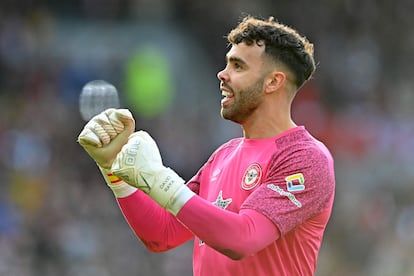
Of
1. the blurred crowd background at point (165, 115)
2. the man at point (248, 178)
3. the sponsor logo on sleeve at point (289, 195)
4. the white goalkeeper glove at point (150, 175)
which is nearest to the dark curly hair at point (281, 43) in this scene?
the man at point (248, 178)

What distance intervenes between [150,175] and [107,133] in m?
0.39

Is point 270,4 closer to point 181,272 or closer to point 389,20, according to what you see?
point 389,20

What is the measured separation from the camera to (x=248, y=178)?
416 cm

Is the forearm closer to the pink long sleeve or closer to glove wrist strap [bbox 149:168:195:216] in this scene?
glove wrist strap [bbox 149:168:195:216]

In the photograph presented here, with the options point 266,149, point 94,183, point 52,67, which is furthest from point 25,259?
point 266,149

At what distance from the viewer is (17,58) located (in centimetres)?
1269

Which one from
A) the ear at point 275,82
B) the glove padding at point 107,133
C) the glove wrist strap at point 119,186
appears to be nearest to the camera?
the glove padding at point 107,133

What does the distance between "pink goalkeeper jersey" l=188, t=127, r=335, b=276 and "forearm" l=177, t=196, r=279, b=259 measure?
12 centimetres

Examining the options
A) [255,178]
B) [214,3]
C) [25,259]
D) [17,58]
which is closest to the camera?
[255,178]

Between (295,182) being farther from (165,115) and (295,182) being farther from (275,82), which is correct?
(165,115)

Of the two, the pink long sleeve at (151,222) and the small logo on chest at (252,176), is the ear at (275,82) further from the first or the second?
the pink long sleeve at (151,222)

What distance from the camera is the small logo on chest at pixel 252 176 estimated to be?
4113 mm

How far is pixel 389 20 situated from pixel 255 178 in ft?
38.3

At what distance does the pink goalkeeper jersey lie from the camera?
12.9 ft
